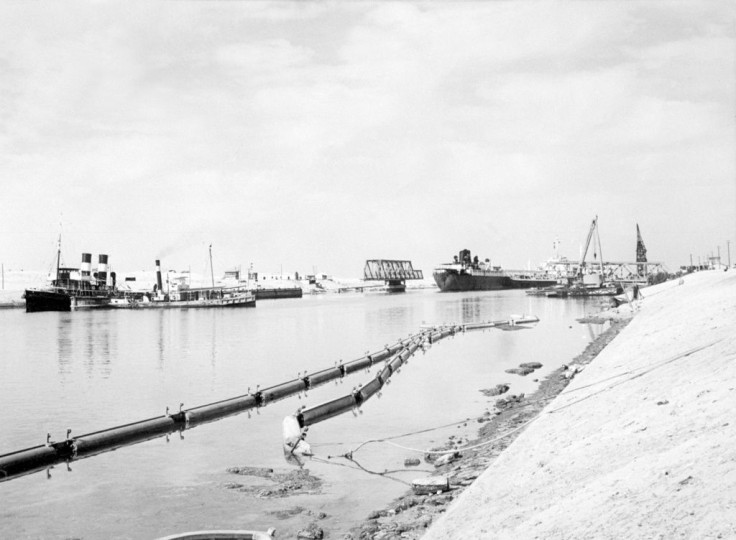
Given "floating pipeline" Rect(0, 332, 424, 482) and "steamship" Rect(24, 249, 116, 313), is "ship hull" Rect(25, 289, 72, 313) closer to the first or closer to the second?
"steamship" Rect(24, 249, 116, 313)

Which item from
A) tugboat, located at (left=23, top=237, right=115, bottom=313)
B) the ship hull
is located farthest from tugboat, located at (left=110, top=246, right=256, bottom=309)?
the ship hull

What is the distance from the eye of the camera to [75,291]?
126438 millimetres

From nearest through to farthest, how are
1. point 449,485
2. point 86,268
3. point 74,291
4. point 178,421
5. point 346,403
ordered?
point 449,485
point 178,421
point 346,403
point 74,291
point 86,268

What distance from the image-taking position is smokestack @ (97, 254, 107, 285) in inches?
5327

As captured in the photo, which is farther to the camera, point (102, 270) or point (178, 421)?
point (102, 270)

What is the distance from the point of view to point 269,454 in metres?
16.4

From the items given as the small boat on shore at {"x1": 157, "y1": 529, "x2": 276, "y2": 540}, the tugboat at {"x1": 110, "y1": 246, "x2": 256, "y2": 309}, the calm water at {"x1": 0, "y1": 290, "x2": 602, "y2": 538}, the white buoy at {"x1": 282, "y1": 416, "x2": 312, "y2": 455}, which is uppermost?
the tugboat at {"x1": 110, "y1": 246, "x2": 256, "y2": 309}

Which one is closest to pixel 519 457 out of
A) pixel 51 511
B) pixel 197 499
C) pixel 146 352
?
pixel 197 499

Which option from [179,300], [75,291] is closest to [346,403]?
[179,300]

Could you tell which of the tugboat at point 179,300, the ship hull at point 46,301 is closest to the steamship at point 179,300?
the tugboat at point 179,300

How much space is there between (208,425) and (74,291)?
119m

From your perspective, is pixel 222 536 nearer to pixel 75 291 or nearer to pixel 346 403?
pixel 346 403

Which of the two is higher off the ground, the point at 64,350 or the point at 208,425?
the point at 64,350

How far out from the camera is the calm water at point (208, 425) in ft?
39.8
